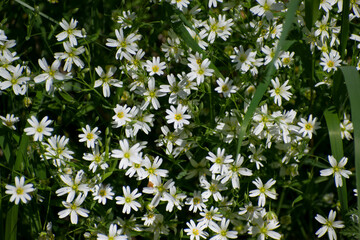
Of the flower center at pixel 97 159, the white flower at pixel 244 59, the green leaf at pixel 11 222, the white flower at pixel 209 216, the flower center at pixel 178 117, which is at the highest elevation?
the white flower at pixel 244 59

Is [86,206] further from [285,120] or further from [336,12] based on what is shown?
[336,12]

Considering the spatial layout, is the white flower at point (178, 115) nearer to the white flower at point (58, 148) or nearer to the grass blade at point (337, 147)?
the white flower at point (58, 148)

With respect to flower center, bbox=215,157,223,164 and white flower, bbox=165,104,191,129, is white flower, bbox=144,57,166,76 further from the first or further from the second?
flower center, bbox=215,157,223,164

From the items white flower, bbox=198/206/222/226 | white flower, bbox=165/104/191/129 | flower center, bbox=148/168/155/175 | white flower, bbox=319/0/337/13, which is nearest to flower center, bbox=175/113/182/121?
white flower, bbox=165/104/191/129

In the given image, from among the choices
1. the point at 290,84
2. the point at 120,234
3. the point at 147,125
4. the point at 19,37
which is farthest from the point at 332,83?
the point at 19,37

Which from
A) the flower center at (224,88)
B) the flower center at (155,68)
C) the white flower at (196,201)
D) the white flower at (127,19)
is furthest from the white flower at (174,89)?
the white flower at (196,201)

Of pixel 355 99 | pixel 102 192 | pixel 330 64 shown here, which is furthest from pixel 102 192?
pixel 330 64

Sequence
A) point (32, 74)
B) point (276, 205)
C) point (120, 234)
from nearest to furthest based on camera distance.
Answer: point (120, 234) < point (32, 74) < point (276, 205)

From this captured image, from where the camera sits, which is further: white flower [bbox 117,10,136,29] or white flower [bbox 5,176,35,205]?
white flower [bbox 117,10,136,29]

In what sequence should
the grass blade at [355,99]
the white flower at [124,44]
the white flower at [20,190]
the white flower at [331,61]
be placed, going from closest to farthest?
1. the grass blade at [355,99]
2. the white flower at [20,190]
3. the white flower at [124,44]
4. the white flower at [331,61]
